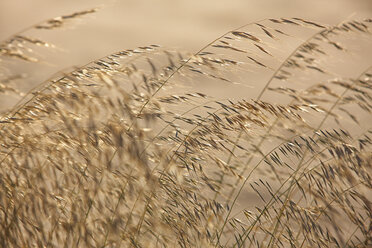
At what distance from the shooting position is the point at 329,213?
8.61ft

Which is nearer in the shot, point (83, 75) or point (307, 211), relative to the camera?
point (83, 75)

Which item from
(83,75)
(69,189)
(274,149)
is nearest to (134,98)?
(83,75)

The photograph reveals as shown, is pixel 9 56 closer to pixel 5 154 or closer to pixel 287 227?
pixel 5 154

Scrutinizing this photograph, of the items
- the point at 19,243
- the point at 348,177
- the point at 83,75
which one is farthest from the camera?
the point at 348,177

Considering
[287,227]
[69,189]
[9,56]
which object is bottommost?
[287,227]

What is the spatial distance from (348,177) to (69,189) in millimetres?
1143

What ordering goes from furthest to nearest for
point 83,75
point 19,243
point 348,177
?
point 348,177 → point 83,75 → point 19,243

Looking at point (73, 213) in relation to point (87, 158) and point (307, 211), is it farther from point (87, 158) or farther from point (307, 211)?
point (307, 211)

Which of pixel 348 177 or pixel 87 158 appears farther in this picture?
pixel 348 177

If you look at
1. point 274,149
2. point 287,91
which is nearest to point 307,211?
point 274,149

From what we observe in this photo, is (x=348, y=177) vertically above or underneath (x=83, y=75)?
underneath

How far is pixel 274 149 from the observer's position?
104 inches

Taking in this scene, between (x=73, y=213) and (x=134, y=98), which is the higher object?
(x=134, y=98)

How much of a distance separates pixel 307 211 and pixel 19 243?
3.86 feet
